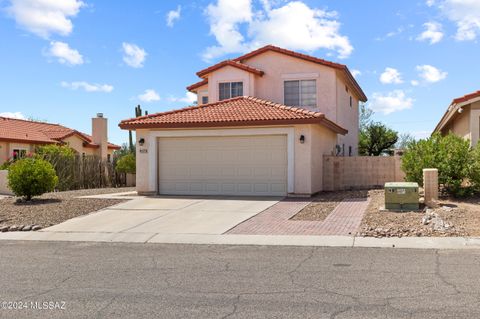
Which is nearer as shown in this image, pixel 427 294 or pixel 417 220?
pixel 427 294

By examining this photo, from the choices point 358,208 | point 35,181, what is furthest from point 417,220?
point 35,181

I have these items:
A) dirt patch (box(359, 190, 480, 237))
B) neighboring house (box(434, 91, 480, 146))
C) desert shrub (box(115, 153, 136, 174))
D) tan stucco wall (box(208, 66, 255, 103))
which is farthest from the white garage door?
desert shrub (box(115, 153, 136, 174))

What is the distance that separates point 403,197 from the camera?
13344 mm

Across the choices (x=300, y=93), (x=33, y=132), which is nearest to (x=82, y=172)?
(x=300, y=93)

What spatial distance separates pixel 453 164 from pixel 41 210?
40.6 feet

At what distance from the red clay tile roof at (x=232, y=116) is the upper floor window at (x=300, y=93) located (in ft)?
9.77

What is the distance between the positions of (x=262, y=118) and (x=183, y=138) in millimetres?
3350

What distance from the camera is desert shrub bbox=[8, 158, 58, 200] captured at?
661 inches

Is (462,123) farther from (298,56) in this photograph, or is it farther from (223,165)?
(223,165)

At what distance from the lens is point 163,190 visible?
763 inches

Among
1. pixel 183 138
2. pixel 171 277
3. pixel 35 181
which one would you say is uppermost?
pixel 183 138

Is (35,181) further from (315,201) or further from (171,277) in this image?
(171,277)

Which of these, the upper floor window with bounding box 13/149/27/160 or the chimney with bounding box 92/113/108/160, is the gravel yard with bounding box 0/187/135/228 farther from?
the chimney with bounding box 92/113/108/160

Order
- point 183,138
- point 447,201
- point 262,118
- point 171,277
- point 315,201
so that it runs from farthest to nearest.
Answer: point 183,138
point 262,118
point 315,201
point 447,201
point 171,277
